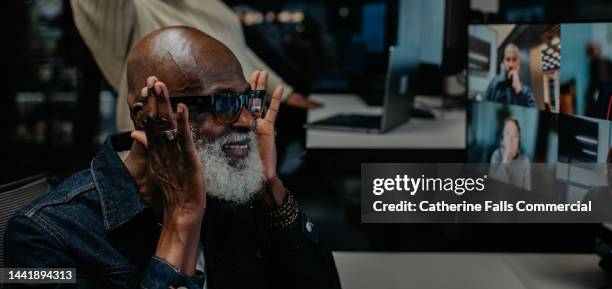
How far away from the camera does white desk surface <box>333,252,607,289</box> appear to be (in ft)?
5.07

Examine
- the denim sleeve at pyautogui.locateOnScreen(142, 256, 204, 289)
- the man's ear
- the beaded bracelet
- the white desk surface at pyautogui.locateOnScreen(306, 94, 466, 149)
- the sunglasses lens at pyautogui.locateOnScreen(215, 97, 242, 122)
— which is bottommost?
the denim sleeve at pyautogui.locateOnScreen(142, 256, 204, 289)

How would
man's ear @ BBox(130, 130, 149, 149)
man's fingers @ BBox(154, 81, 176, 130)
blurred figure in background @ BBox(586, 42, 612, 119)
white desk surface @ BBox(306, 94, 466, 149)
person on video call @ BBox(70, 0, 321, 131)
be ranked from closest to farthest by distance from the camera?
man's fingers @ BBox(154, 81, 176, 130) → man's ear @ BBox(130, 130, 149, 149) → blurred figure in background @ BBox(586, 42, 612, 119) → person on video call @ BBox(70, 0, 321, 131) → white desk surface @ BBox(306, 94, 466, 149)

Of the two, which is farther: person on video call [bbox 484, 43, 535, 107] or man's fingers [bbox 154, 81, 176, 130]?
person on video call [bbox 484, 43, 535, 107]

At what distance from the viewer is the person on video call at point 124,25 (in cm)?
171

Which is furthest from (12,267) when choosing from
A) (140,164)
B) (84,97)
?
(84,97)

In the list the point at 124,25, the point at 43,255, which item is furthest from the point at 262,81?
the point at 124,25

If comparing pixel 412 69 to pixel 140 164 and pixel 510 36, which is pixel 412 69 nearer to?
pixel 510 36

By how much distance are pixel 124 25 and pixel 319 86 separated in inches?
34.3

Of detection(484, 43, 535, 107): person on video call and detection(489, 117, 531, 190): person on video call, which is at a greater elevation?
detection(484, 43, 535, 107): person on video call

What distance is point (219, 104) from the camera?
1.15m

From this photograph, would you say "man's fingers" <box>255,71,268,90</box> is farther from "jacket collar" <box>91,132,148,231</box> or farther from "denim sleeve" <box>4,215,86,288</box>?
"denim sleeve" <box>4,215,86,288</box>

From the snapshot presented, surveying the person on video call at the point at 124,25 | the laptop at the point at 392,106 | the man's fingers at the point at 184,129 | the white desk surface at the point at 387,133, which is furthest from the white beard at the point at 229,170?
the laptop at the point at 392,106

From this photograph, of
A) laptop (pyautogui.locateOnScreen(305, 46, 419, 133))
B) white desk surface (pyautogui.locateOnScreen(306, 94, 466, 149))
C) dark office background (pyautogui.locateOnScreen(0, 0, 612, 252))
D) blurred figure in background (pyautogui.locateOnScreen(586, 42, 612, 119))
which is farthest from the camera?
laptop (pyautogui.locateOnScreen(305, 46, 419, 133))

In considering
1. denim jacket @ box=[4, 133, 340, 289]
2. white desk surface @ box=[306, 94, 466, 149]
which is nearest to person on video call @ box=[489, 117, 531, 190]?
white desk surface @ box=[306, 94, 466, 149]
